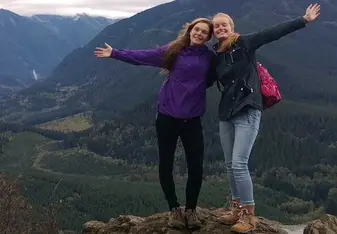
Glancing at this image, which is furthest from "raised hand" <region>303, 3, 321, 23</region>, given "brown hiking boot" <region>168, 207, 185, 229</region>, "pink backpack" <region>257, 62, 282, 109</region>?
"brown hiking boot" <region>168, 207, 185, 229</region>

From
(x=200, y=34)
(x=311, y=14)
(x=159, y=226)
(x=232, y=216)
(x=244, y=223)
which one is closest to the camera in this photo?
(x=311, y=14)

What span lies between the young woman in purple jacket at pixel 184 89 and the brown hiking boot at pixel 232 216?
76 cm

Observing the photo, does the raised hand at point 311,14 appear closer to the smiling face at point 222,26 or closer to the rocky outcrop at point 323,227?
the smiling face at point 222,26

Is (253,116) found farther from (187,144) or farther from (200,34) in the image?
(200,34)

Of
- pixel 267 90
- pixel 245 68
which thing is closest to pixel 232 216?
pixel 267 90

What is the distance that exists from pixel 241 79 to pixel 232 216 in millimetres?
2793

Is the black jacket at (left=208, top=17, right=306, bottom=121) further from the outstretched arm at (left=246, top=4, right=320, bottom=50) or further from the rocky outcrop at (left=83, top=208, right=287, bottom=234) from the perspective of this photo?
the rocky outcrop at (left=83, top=208, right=287, bottom=234)

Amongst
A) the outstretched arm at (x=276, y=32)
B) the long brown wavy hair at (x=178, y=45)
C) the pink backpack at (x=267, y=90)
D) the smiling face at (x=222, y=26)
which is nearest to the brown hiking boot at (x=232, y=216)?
the pink backpack at (x=267, y=90)

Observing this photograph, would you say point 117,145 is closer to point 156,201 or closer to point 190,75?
point 156,201

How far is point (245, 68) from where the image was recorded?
904 centimetres

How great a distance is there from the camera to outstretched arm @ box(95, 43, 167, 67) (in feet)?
31.3

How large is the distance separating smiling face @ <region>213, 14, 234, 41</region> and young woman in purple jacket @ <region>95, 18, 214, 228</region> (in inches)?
7.9

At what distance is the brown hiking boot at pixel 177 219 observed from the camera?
10406 mm

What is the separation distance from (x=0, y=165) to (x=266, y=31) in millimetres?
168015
